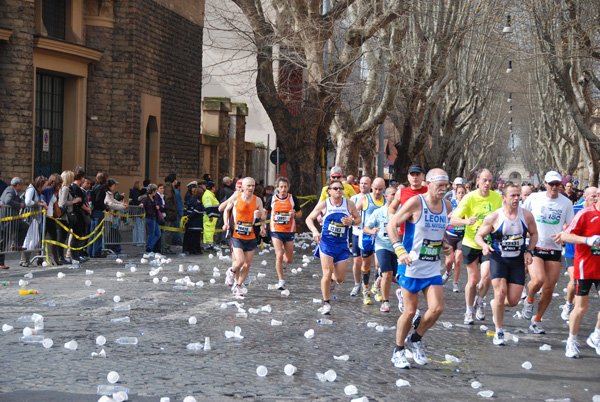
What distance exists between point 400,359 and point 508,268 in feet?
7.37

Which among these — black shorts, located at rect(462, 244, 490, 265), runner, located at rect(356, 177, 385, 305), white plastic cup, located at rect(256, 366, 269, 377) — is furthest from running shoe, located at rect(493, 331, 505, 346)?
runner, located at rect(356, 177, 385, 305)

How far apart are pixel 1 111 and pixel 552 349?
60.5 ft

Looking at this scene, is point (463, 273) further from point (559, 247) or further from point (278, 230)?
point (559, 247)

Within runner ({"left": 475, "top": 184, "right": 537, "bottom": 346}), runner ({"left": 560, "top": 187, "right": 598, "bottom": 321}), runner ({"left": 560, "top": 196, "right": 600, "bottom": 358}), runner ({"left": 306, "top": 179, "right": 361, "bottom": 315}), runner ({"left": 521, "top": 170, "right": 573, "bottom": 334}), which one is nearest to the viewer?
runner ({"left": 560, "top": 196, "right": 600, "bottom": 358})

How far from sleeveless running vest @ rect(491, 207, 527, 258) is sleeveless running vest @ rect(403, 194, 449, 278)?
→ 138 centimetres

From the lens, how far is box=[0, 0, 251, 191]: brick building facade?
2331 centimetres

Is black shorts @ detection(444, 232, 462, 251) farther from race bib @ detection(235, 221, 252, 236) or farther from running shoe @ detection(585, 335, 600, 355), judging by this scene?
running shoe @ detection(585, 335, 600, 355)

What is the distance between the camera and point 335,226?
11188 mm

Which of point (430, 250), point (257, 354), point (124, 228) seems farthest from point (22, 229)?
point (430, 250)

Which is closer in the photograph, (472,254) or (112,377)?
(112,377)

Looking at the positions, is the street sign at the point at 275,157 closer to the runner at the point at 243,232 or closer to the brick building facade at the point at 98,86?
the brick building facade at the point at 98,86

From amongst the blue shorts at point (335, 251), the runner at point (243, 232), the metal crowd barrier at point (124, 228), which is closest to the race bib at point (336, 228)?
the blue shorts at point (335, 251)

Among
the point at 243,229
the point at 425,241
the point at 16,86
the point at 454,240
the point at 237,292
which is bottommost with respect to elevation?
the point at 237,292

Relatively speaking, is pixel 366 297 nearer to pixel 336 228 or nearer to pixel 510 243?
pixel 336 228
